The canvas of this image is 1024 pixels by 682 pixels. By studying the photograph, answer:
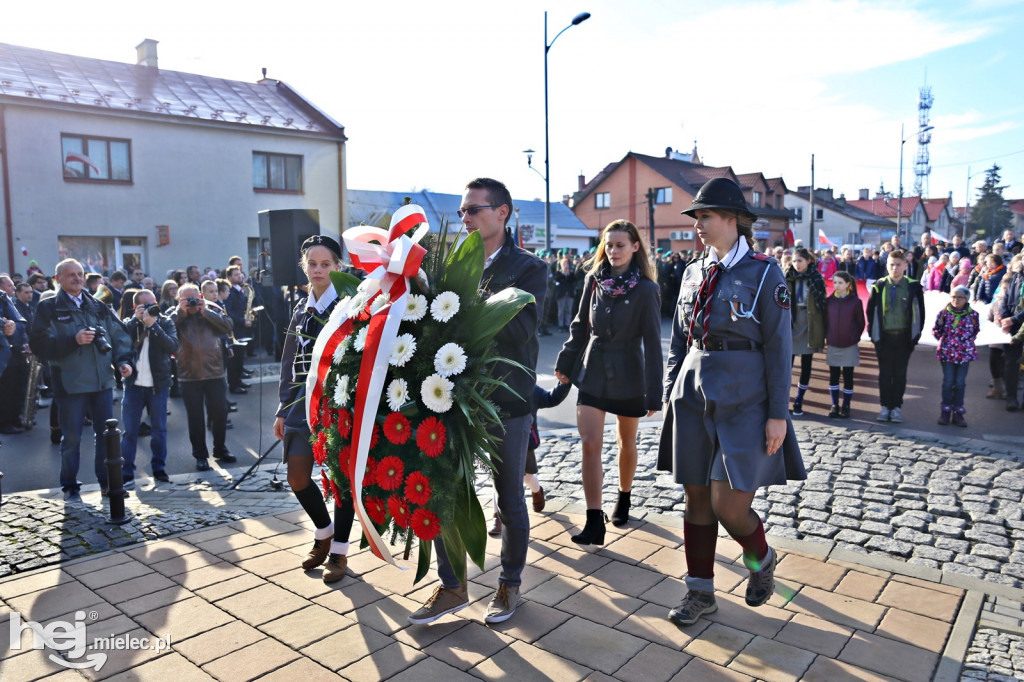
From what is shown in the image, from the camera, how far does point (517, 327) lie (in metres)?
3.63

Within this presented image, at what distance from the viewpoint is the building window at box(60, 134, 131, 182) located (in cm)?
2145

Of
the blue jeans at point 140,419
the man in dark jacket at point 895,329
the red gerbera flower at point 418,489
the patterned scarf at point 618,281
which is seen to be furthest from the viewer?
the man in dark jacket at point 895,329

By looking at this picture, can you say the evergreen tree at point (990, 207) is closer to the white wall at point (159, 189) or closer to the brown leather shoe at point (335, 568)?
the white wall at point (159, 189)

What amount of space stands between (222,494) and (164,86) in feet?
75.6

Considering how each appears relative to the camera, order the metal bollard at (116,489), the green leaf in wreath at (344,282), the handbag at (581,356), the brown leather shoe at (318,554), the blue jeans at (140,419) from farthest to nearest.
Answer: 1. the blue jeans at (140,419)
2. the metal bollard at (116,489)
3. the handbag at (581,356)
4. the brown leather shoe at (318,554)
5. the green leaf in wreath at (344,282)

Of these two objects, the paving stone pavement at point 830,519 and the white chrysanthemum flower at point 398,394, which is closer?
the white chrysanthemum flower at point 398,394

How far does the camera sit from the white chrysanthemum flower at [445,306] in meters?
3.26

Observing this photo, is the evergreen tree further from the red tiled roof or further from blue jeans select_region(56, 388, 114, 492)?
blue jeans select_region(56, 388, 114, 492)

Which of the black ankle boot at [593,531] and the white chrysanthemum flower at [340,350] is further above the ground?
the white chrysanthemum flower at [340,350]

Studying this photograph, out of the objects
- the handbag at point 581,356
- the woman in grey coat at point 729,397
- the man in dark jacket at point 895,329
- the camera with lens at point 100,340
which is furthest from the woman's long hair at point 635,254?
the man in dark jacket at point 895,329

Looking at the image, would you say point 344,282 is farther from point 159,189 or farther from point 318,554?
point 159,189

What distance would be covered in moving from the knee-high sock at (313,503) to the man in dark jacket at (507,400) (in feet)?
3.30

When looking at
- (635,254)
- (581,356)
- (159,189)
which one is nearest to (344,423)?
(581,356)

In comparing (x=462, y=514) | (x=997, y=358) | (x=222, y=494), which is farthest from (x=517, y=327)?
(x=997, y=358)
